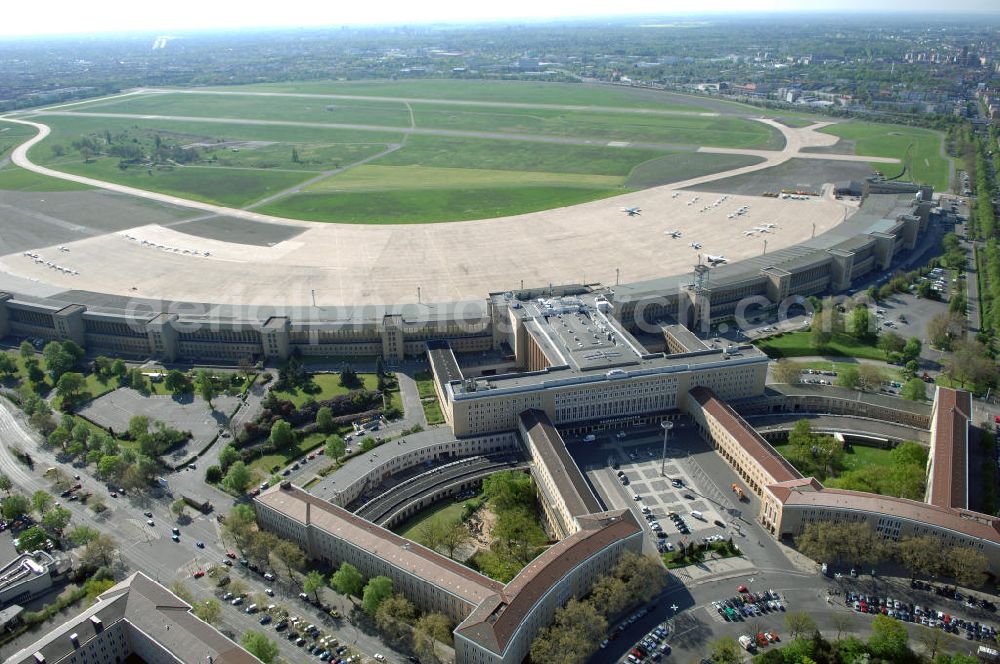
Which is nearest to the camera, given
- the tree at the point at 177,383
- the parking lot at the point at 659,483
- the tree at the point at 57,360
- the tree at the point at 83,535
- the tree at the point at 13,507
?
the tree at the point at 83,535

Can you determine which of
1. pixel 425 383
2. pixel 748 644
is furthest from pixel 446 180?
pixel 748 644

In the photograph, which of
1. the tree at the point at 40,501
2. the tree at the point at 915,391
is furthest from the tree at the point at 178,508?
the tree at the point at 915,391

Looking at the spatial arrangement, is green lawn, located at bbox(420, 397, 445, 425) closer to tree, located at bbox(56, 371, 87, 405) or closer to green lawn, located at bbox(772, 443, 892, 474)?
green lawn, located at bbox(772, 443, 892, 474)

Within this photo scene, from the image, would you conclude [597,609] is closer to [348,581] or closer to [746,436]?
[348,581]

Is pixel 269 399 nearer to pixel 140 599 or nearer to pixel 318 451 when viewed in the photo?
pixel 318 451

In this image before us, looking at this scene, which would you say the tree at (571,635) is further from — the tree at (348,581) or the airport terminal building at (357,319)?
the airport terminal building at (357,319)

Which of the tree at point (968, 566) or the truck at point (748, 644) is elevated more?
the tree at point (968, 566)

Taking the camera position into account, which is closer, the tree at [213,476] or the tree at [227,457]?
the tree at [213,476]

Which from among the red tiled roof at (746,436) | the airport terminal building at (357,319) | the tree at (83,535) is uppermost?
the airport terminal building at (357,319)
